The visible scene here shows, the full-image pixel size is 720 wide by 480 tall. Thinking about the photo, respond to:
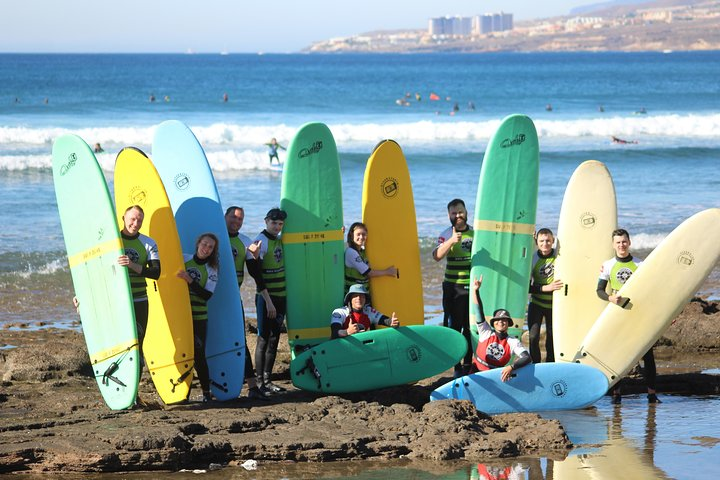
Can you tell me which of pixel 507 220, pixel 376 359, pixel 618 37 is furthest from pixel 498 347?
pixel 618 37

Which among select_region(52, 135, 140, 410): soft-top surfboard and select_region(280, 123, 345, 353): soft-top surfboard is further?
select_region(280, 123, 345, 353): soft-top surfboard

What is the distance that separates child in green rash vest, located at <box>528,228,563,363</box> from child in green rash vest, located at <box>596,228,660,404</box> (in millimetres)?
418

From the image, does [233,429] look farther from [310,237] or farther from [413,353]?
[310,237]

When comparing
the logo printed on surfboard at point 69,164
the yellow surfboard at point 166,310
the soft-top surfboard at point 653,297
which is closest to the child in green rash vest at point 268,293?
the yellow surfboard at point 166,310

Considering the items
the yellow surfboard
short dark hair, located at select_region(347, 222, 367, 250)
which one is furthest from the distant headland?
the yellow surfboard

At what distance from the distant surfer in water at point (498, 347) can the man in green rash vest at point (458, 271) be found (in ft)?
1.83

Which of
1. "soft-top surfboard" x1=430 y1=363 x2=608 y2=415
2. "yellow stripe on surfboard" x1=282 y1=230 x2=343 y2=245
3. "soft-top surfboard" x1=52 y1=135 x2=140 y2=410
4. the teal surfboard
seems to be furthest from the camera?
the teal surfboard

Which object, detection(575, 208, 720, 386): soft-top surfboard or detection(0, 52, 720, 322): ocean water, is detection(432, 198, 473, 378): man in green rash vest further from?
detection(0, 52, 720, 322): ocean water

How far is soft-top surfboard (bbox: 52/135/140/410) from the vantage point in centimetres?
753

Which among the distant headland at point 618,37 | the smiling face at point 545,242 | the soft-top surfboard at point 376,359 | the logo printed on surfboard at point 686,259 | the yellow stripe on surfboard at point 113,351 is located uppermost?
the distant headland at point 618,37

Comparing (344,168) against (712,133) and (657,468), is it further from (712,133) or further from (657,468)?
(657,468)

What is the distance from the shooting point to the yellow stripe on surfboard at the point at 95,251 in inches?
297

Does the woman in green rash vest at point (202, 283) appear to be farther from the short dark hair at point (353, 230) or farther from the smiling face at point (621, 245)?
the smiling face at point (621, 245)

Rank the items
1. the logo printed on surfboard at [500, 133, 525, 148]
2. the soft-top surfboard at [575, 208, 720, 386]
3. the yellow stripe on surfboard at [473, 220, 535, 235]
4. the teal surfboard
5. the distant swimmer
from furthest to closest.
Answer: the distant swimmer, the logo printed on surfboard at [500, 133, 525, 148], the yellow stripe on surfboard at [473, 220, 535, 235], the teal surfboard, the soft-top surfboard at [575, 208, 720, 386]
